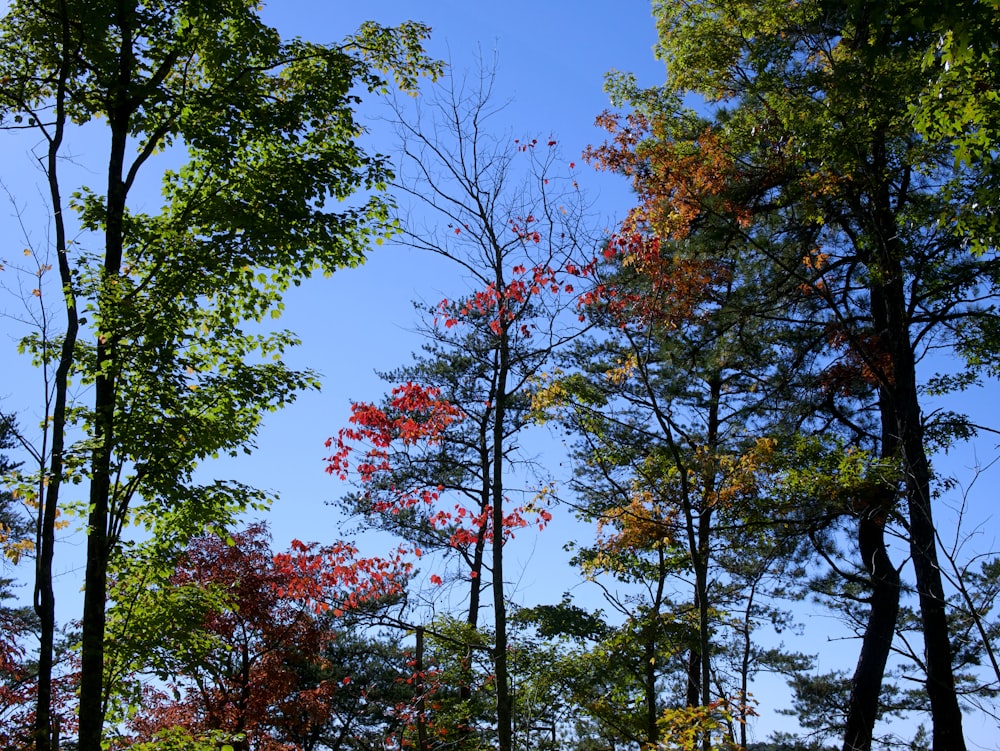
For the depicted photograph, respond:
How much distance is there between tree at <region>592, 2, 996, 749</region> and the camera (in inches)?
352

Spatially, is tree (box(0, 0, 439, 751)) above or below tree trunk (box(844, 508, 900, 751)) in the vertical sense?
above

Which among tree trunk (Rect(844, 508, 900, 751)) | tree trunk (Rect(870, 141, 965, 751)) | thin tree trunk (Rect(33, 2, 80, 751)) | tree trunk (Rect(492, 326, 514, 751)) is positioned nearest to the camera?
thin tree trunk (Rect(33, 2, 80, 751))

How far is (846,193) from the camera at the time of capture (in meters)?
10.0

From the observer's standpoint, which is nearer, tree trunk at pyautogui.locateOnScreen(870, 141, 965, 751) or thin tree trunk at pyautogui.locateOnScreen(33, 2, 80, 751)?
thin tree trunk at pyautogui.locateOnScreen(33, 2, 80, 751)

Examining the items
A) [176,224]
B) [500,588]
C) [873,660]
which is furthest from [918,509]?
[176,224]

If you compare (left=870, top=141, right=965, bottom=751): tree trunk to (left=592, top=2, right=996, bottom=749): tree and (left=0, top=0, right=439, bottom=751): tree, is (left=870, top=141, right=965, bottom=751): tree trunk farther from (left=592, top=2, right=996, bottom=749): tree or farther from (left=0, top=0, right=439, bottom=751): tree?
(left=0, top=0, right=439, bottom=751): tree

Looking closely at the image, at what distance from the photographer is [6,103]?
641 centimetres

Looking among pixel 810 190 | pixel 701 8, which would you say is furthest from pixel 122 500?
pixel 701 8

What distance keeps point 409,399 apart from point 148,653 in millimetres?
3555

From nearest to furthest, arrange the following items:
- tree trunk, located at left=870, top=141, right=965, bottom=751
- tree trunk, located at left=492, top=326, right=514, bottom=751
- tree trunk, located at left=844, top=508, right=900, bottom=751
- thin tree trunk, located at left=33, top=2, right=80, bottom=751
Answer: thin tree trunk, located at left=33, top=2, right=80, bottom=751, tree trunk, located at left=492, top=326, right=514, bottom=751, tree trunk, located at left=870, top=141, right=965, bottom=751, tree trunk, located at left=844, top=508, right=900, bottom=751

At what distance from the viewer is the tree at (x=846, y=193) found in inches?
352

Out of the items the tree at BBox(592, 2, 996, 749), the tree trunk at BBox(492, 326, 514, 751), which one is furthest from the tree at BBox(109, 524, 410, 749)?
the tree at BBox(592, 2, 996, 749)

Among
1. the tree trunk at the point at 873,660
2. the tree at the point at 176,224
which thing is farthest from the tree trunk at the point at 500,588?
the tree trunk at the point at 873,660

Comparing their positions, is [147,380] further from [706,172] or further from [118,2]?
[706,172]
